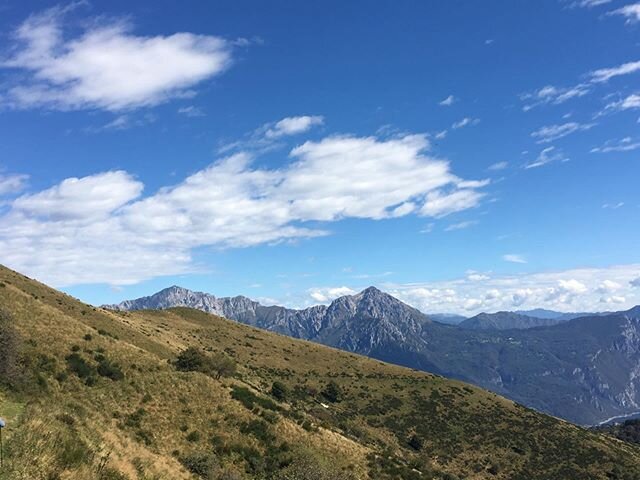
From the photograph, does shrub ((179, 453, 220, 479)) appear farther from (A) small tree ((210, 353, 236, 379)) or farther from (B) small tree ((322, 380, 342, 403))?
(B) small tree ((322, 380, 342, 403))

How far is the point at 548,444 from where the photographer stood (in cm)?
8469

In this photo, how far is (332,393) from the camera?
90.7m

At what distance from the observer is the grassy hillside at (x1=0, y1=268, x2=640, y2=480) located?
2250 cm

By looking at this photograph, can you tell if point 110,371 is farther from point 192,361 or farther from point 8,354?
point 192,361

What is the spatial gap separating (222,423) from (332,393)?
187 feet

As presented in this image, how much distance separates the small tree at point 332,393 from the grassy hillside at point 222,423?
232 mm

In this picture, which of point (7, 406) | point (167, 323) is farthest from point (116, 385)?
point (167, 323)

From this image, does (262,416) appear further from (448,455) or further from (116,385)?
(448,455)

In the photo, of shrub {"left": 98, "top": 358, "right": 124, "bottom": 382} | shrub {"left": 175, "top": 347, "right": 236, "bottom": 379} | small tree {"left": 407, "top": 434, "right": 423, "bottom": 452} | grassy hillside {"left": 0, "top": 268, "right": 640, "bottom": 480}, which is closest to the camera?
grassy hillside {"left": 0, "top": 268, "right": 640, "bottom": 480}

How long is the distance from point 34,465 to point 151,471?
29.5 ft

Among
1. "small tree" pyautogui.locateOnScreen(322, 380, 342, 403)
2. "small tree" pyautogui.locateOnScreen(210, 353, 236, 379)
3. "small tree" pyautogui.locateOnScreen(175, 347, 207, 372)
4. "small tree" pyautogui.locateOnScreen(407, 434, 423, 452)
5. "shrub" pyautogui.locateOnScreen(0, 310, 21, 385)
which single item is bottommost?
"small tree" pyautogui.locateOnScreen(407, 434, 423, 452)

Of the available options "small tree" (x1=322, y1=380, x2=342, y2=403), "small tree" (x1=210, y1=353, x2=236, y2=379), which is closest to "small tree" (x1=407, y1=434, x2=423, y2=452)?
"small tree" (x1=322, y1=380, x2=342, y2=403)

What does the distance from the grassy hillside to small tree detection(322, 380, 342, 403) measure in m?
0.23

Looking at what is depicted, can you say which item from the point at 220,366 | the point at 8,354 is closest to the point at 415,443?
the point at 220,366
